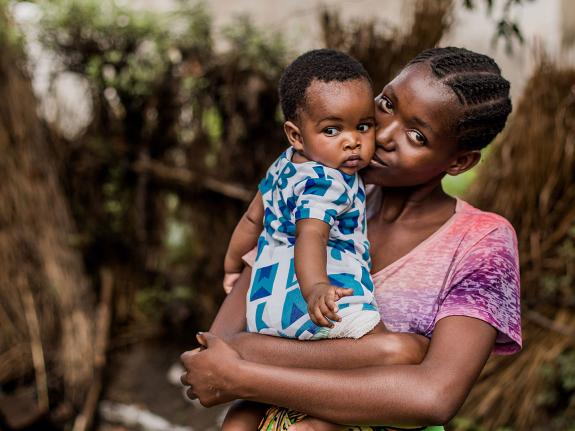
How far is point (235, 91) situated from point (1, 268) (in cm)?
193

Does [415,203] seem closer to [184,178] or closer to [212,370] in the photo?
[212,370]

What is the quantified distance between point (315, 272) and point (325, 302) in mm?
123

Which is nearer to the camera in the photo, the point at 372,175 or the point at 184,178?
the point at 372,175

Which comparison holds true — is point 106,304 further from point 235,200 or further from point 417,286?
point 417,286

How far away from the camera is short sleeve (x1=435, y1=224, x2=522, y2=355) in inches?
76.4

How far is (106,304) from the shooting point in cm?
554

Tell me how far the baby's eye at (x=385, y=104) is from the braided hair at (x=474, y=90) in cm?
14

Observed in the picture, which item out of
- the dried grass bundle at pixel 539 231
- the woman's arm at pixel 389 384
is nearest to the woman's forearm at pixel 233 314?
the woman's arm at pixel 389 384

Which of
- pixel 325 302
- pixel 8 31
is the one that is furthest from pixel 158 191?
pixel 325 302

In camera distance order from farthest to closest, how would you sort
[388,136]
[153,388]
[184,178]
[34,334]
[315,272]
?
[153,388], [184,178], [34,334], [388,136], [315,272]

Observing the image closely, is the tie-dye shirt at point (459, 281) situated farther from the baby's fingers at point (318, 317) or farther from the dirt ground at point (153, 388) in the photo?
the dirt ground at point (153, 388)

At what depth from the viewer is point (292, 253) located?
2023mm

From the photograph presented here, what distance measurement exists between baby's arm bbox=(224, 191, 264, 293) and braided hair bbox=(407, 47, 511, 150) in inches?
24.0

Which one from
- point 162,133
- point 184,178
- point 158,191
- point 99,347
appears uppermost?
point 162,133
